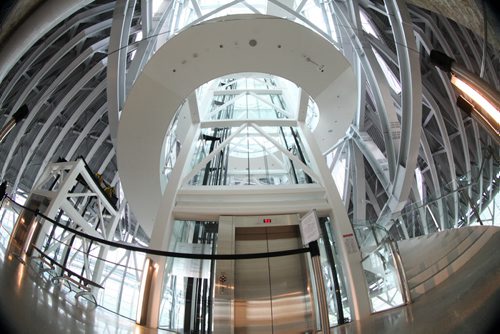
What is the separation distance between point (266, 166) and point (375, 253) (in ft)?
27.2

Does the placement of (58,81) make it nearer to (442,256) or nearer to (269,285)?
(269,285)

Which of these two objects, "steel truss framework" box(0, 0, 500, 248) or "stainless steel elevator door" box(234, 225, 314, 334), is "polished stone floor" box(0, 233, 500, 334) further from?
"stainless steel elevator door" box(234, 225, 314, 334)

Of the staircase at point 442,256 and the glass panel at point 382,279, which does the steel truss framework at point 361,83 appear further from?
the glass panel at point 382,279

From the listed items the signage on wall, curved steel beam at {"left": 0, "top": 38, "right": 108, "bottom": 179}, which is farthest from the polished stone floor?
curved steel beam at {"left": 0, "top": 38, "right": 108, "bottom": 179}

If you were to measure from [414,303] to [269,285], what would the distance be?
157 inches

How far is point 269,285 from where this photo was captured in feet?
26.8

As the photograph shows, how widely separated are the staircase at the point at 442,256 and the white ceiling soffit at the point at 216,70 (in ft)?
19.2

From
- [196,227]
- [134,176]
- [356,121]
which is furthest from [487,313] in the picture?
[356,121]

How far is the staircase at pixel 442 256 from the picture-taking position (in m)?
5.33

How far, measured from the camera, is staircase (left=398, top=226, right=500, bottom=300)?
5328 mm

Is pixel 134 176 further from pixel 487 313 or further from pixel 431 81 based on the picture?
pixel 431 81

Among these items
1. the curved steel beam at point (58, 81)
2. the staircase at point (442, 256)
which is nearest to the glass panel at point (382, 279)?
the staircase at point (442, 256)

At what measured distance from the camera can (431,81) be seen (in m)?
17.2

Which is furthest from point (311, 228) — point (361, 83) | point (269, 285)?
point (361, 83)
